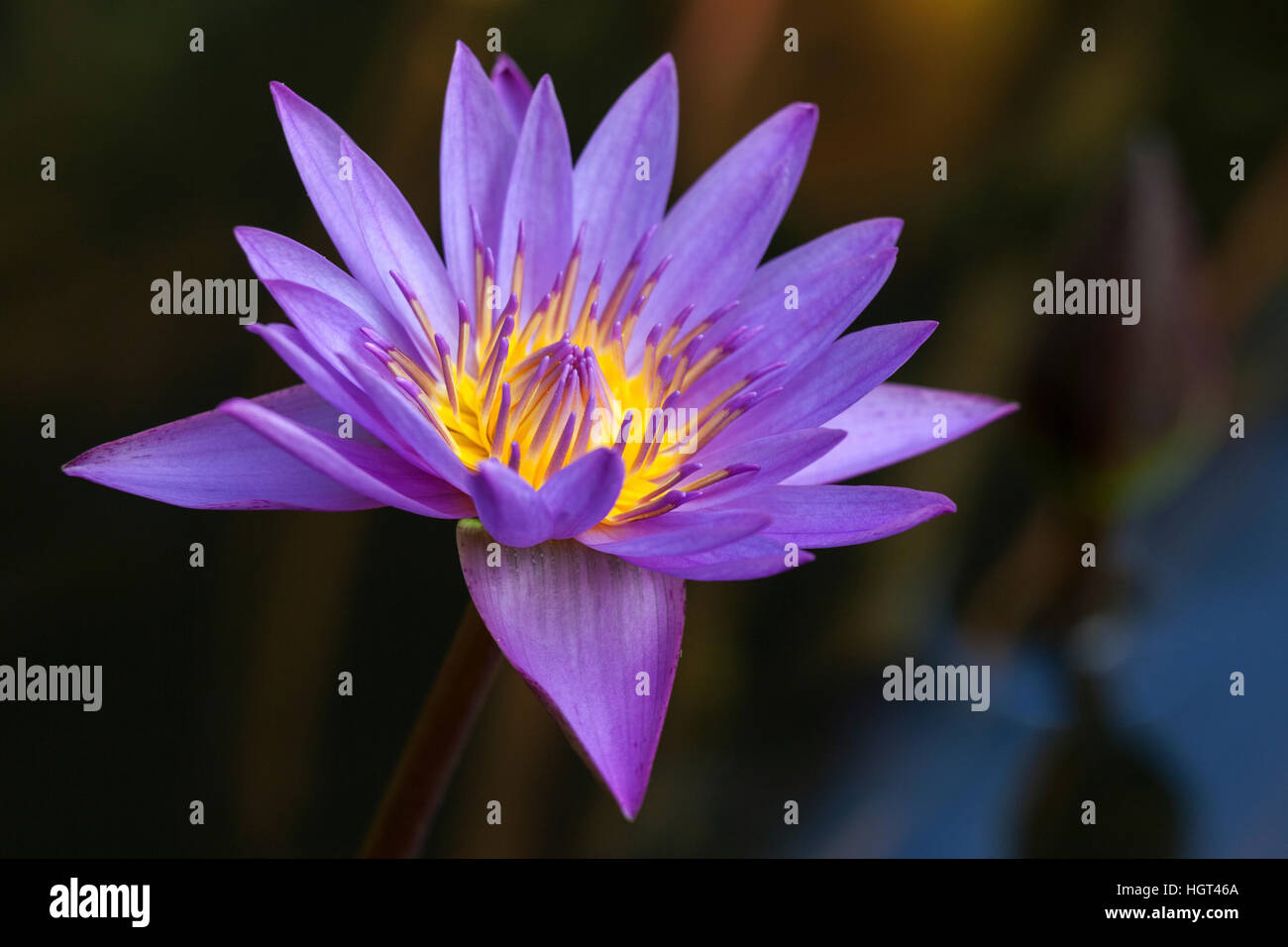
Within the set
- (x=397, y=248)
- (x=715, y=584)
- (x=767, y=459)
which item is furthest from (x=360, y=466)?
(x=715, y=584)

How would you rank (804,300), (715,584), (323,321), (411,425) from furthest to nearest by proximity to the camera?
(715,584)
(804,300)
(323,321)
(411,425)

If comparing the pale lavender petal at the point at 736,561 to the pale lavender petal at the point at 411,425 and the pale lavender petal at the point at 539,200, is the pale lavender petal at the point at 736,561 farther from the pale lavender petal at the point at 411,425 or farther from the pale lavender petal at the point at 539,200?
the pale lavender petal at the point at 539,200

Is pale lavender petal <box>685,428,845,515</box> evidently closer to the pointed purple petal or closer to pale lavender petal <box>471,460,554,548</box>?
pale lavender petal <box>471,460,554,548</box>

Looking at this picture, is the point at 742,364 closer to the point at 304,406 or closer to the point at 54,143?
the point at 304,406

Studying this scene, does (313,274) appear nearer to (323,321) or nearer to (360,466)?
(323,321)

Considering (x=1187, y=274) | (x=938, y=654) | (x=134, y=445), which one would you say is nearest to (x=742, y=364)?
(x=134, y=445)

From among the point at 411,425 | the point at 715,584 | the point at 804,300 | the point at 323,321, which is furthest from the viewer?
the point at 715,584
